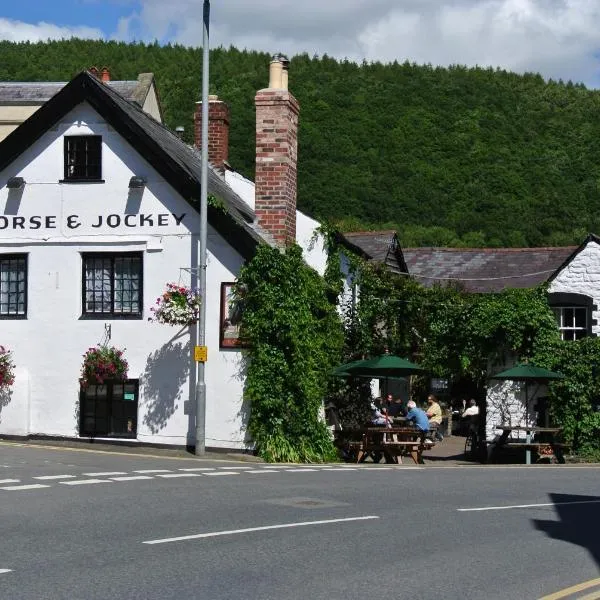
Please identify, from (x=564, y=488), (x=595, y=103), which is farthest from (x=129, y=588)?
(x=595, y=103)

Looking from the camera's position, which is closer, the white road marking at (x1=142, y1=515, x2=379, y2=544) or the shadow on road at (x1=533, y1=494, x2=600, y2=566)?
the white road marking at (x1=142, y1=515, x2=379, y2=544)

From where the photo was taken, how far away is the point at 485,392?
3009 centimetres

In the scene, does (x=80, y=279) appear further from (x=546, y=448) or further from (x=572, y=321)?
(x=572, y=321)

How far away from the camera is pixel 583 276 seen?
107 ft

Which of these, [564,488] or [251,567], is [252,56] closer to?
[564,488]

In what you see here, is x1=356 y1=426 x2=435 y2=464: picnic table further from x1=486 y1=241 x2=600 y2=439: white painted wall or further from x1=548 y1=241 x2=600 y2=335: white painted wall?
x1=548 y1=241 x2=600 y2=335: white painted wall

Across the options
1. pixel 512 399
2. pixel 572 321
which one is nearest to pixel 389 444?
pixel 512 399

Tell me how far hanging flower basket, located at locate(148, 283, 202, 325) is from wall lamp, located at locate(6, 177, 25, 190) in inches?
174

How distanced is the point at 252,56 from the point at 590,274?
7472 centimetres

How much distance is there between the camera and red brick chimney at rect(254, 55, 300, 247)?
25.8 m

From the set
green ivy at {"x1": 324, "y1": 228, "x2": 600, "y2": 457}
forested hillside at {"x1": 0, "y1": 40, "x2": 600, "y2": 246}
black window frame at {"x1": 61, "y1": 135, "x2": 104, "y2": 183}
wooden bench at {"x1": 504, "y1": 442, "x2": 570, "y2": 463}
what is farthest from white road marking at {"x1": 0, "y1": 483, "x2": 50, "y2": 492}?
forested hillside at {"x1": 0, "y1": 40, "x2": 600, "y2": 246}

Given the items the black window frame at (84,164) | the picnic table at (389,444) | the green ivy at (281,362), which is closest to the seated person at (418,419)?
the picnic table at (389,444)

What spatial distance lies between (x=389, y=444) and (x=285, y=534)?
12132 mm

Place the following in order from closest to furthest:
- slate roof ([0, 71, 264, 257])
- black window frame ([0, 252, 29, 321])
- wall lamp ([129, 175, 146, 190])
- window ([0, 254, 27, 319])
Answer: slate roof ([0, 71, 264, 257]), wall lamp ([129, 175, 146, 190]), black window frame ([0, 252, 29, 321]), window ([0, 254, 27, 319])
